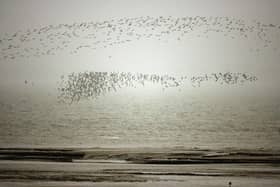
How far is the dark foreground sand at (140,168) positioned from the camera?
278cm

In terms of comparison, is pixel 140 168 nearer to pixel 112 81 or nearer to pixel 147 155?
pixel 147 155

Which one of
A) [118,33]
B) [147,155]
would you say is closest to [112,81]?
[118,33]

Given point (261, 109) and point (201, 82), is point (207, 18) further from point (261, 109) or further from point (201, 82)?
point (261, 109)

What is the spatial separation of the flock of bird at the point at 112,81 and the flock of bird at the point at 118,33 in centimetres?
15

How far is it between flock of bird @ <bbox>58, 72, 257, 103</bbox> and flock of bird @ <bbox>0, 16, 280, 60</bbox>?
0.15 meters

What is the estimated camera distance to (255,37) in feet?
9.37

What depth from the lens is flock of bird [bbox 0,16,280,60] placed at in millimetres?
2861

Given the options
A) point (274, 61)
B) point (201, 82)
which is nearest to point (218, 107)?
point (201, 82)

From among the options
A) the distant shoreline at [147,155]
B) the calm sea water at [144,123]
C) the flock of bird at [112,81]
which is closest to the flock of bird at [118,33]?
the flock of bird at [112,81]

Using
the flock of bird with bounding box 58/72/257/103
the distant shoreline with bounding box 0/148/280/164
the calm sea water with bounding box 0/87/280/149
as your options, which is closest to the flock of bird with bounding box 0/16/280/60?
the flock of bird with bounding box 58/72/257/103

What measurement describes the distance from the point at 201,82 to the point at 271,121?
0.39m

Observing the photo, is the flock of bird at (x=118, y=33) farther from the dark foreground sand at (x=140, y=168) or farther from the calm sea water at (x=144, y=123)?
the dark foreground sand at (x=140, y=168)

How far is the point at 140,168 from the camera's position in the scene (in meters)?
2.81

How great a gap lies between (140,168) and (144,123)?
222mm
